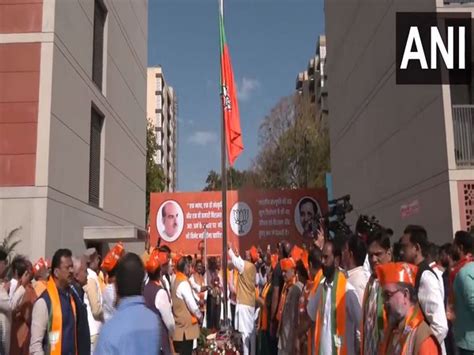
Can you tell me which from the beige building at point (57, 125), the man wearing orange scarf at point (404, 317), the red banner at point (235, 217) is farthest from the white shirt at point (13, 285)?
the red banner at point (235, 217)

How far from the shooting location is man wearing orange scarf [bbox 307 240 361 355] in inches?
189

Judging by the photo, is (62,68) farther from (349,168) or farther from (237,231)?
(349,168)

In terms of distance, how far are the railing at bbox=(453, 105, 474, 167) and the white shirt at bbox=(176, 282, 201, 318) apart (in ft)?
23.7

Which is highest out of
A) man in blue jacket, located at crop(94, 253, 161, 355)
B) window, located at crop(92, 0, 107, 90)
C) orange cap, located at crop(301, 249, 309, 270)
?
window, located at crop(92, 0, 107, 90)

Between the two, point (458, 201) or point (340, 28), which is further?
point (340, 28)

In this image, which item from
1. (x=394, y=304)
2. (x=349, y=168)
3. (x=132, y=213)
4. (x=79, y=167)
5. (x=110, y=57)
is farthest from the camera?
(x=132, y=213)

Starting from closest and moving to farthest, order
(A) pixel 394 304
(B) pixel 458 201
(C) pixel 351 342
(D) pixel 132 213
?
(A) pixel 394 304
(C) pixel 351 342
(B) pixel 458 201
(D) pixel 132 213

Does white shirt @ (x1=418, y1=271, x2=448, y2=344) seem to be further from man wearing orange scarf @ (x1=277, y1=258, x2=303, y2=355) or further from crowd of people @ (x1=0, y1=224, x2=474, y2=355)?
man wearing orange scarf @ (x1=277, y1=258, x2=303, y2=355)

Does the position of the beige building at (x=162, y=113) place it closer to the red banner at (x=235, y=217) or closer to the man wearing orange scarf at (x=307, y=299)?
the red banner at (x=235, y=217)

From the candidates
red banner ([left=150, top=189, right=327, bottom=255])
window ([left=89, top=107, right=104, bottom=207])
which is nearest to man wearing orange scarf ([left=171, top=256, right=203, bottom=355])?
red banner ([left=150, top=189, right=327, bottom=255])

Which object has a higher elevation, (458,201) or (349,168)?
(349,168)

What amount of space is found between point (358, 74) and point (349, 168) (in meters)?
4.07

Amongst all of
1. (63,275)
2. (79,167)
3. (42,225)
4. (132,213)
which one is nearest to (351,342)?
(63,275)

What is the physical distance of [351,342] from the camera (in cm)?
480
